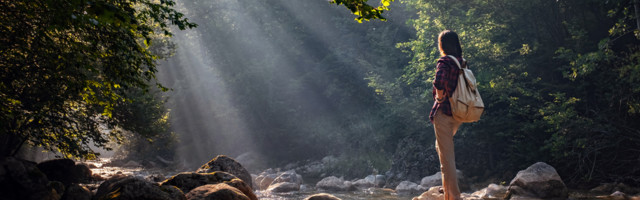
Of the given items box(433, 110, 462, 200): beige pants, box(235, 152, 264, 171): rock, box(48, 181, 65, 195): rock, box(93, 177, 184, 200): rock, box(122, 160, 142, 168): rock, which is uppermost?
box(433, 110, 462, 200): beige pants

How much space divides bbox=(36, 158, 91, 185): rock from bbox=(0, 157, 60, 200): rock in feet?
10.9

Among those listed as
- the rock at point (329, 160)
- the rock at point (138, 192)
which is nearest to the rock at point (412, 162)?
the rock at point (329, 160)

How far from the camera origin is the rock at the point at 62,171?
12922 millimetres

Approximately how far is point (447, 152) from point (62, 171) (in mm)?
12520

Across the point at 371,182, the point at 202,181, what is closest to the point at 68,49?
the point at 202,181

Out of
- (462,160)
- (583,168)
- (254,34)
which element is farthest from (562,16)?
(254,34)

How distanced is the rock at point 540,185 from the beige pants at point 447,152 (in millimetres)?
5686

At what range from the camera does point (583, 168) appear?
11672 mm

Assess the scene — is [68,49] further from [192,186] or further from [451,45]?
[451,45]

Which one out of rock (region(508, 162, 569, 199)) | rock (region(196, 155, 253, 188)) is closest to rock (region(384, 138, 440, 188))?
rock (region(508, 162, 569, 199))

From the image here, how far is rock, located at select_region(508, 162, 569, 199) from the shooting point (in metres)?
9.87

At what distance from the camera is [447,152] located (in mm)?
5332

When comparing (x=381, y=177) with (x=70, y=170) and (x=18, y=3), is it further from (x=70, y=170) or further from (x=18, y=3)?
(x=18, y=3)

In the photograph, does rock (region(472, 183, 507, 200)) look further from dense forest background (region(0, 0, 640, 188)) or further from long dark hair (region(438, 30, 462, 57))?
long dark hair (region(438, 30, 462, 57))
